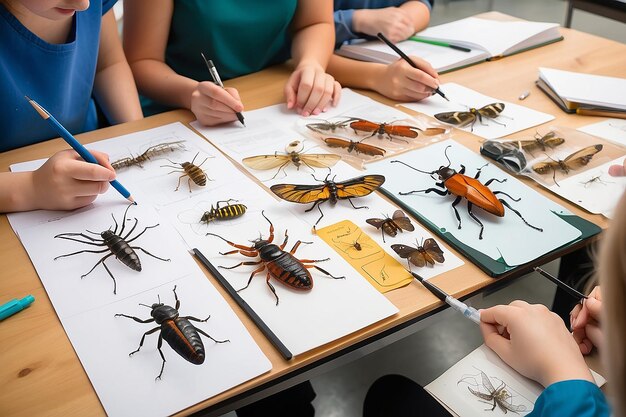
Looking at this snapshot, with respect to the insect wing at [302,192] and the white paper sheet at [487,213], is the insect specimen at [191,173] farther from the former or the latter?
the white paper sheet at [487,213]

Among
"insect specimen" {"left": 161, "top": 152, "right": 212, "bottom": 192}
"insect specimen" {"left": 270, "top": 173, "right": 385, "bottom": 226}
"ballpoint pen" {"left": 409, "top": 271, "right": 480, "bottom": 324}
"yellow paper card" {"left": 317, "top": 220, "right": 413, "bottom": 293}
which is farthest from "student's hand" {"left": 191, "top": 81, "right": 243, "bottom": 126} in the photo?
"ballpoint pen" {"left": 409, "top": 271, "right": 480, "bottom": 324}

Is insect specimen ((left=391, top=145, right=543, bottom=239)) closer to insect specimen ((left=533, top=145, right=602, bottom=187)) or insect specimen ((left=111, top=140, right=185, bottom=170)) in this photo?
insect specimen ((left=533, top=145, right=602, bottom=187))

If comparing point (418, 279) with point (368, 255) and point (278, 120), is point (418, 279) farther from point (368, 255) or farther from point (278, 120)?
point (278, 120)

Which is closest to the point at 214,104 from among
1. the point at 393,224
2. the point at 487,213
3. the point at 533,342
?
the point at 393,224

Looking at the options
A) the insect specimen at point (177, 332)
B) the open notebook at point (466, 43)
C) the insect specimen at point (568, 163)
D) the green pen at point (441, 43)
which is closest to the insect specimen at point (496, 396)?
the insect specimen at point (177, 332)

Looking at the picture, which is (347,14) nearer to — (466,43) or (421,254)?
(466,43)

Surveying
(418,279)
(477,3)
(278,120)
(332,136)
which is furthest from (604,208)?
(477,3)
